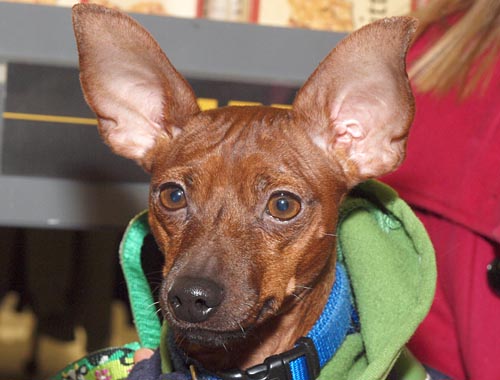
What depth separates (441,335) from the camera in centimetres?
200

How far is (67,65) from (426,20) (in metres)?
0.97

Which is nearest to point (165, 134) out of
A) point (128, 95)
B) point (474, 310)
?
point (128, 95)

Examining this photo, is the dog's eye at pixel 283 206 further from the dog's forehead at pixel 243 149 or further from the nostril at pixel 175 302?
the nostril at pixel 175 302

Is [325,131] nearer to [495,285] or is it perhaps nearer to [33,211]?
[495,285]

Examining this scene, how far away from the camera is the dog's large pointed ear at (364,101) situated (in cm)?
157

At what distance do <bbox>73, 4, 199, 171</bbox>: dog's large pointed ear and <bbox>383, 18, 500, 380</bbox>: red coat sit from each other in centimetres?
57

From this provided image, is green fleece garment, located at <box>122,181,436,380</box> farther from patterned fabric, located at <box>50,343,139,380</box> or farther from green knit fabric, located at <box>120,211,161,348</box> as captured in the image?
patterned fabric, located at <box>50,343,139,380</box>

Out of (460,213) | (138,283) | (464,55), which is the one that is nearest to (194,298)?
(138,283)

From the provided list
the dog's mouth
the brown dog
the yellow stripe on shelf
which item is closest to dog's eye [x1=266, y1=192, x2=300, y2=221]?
the brown dog

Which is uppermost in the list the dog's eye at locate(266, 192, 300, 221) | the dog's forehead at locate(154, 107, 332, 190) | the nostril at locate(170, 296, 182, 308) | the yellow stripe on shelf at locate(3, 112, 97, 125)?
the dog's forehead at locate(154, 107, 332, 190)

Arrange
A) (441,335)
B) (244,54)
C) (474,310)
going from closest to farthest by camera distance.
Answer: (474,310) < (441,335) < (244,54)

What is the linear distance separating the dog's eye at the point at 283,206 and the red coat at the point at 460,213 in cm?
42

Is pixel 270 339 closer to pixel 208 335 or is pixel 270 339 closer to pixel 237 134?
pixel 208 335

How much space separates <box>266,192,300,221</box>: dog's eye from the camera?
5.30ft
